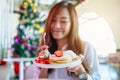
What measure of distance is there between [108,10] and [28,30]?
58cm

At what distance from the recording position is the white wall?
4.27 feet

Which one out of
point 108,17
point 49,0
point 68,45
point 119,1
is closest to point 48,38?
point 68,45

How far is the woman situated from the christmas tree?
6cm

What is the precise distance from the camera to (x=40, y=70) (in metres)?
1.27

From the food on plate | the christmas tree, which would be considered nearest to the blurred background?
the christmas tree

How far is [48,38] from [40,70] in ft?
0.74

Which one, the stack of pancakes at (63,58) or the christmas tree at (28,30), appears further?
the christmas tree at (28,30)

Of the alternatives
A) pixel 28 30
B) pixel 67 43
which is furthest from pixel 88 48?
pixel 28 30

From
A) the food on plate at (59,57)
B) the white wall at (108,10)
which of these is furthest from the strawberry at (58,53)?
the white wall at (108,10)

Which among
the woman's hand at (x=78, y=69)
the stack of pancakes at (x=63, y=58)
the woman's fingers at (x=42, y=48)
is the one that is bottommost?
the woman's hand at (x=78, y=69)

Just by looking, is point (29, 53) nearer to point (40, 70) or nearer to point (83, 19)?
point (40, 70)

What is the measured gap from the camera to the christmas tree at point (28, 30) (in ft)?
4.33

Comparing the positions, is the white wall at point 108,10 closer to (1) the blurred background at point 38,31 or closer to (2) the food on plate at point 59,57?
(1) the blurred background at point 38,31

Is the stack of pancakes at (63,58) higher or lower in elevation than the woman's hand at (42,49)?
lower
